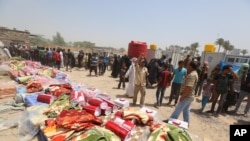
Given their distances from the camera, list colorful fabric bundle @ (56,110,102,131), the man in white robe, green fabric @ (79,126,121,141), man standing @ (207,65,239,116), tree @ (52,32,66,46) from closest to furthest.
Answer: green fabric @ (79,126,121,141)
colorful fabric bundle @ (56,110,102,131)
man standing @ (207,65,239,116)
the man in white robe
tree @ (52,32,66,46)

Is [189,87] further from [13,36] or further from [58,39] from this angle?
[58,39]

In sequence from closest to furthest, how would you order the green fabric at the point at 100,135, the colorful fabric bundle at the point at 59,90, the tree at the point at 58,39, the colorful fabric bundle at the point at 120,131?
the green fabric at the point at 100,135
the colorful fabric bundle at the point at 120,131
the colorful fabric bundle at the point at 59,90
the tree at the point at 58,39

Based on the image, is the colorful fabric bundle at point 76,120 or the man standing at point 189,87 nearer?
the colorful fabric bundle at point 76,120

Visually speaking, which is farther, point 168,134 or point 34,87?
point 34,87

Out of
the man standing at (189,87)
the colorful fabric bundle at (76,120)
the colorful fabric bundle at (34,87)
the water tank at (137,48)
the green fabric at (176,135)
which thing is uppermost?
the water tank at (137,48)

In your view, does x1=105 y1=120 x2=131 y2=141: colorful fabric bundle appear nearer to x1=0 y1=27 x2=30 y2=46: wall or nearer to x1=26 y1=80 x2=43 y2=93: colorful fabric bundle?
x1=26 y1=80 x2=43 y2=93: colorful fabric bundle

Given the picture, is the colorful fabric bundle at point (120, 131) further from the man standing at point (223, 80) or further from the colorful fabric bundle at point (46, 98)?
the man standing at point (223, 80)

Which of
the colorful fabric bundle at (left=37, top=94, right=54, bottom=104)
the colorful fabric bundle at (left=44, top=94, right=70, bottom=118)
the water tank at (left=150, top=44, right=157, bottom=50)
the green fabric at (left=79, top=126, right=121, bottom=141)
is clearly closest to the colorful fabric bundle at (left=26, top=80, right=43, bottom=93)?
the colorful fabric bundle at (left=37, top=94, right=54, bottom=104)

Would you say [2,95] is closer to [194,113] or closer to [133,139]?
[133,139]

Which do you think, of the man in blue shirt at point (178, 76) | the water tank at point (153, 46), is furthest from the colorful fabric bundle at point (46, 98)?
the water tank at point (153, 46)

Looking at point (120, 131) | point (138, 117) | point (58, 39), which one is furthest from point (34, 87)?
point (58, 39)

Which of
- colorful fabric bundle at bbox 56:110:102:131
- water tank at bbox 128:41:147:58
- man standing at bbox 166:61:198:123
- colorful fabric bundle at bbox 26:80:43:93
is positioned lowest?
colorful fabric bundle at bbox 26:80:43:93

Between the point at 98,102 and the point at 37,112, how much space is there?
4.55ft

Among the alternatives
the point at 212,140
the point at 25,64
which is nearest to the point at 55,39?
the point at 25,64
